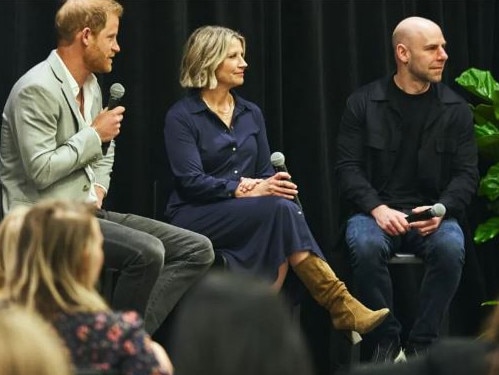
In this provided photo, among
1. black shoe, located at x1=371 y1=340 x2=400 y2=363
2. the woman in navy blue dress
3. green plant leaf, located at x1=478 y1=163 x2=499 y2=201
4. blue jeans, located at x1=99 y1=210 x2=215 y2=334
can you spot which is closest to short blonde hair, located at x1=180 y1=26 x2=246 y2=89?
the woman in navy blue dress

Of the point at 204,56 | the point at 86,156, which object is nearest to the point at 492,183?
the point at 204,56

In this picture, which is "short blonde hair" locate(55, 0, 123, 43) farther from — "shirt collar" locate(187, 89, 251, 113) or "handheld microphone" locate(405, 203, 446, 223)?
"handheld microphone" locate(405, 203, 446, 223)

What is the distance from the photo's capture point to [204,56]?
4.67 meters

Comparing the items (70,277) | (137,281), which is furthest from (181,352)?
(137,281)

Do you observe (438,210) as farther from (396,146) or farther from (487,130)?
(487,130)

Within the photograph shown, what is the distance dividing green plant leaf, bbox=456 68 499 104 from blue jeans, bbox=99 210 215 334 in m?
1.64

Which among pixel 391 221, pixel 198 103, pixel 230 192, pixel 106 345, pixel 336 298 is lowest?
pixel 336 298

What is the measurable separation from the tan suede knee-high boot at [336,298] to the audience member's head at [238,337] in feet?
9.67

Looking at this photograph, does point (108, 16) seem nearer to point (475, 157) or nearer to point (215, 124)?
point (215, 124)

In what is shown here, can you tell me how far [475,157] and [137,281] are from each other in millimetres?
1780

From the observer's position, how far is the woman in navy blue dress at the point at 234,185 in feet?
14.4

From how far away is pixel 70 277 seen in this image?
2.40 meters

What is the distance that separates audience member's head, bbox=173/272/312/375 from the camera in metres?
1.45

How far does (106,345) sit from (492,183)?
3183 millimetres
